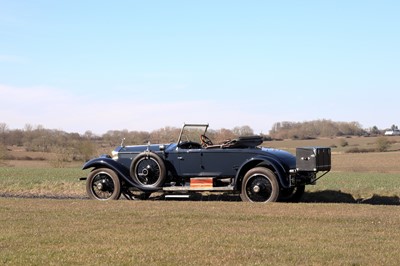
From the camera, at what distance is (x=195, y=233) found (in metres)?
8.54

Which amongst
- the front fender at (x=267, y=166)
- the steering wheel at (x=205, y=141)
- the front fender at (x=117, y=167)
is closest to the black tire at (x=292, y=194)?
the front fender at (x=267, y=166)

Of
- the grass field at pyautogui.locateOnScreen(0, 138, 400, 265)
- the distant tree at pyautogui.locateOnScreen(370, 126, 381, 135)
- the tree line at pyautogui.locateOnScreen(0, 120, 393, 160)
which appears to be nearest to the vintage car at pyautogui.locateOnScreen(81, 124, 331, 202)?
the grass field at pyautogui.locateOnScreen(0, 138, 400, 265)

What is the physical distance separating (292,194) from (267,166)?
4.10 ft

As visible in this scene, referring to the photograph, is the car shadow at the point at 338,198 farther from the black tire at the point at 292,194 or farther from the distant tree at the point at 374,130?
the distant tree at the point at 374,130

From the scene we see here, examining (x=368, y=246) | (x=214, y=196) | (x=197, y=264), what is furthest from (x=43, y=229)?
(x=214, y=196)

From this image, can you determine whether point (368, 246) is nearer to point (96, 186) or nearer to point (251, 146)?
point (251, 146)

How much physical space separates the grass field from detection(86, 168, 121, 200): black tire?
4.58 feet

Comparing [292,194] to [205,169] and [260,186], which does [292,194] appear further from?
[205,169]

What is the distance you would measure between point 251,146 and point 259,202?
1451 mm

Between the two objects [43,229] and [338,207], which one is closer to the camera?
[43,229]

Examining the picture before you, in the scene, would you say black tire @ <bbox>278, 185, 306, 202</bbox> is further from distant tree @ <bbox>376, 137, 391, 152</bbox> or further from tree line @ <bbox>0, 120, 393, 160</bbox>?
distant tree @ <bbox>376, 137, 391, 152</bbox>

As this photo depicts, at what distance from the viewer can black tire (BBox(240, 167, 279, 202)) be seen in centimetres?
1294

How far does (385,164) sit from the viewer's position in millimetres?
50031

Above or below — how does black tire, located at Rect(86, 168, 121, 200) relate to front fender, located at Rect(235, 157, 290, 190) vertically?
below
